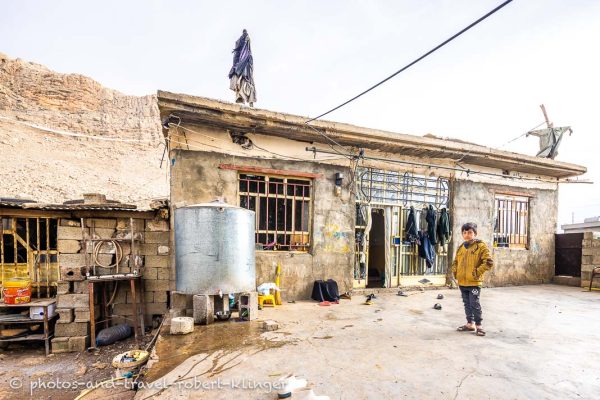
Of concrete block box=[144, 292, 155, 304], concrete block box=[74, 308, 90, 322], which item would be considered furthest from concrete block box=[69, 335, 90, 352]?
concrete block box=[144, 292, 155, 304]

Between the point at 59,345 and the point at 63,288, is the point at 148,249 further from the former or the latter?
the point at 59,345

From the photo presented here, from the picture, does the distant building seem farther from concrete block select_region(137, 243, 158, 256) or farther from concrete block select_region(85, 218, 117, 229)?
concrete block select_region(85, 218, 117, 229)

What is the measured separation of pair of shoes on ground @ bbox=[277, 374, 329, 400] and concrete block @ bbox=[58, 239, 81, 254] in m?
5.28

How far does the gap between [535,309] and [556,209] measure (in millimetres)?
6035

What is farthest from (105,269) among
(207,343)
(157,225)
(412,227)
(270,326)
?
(412,227)

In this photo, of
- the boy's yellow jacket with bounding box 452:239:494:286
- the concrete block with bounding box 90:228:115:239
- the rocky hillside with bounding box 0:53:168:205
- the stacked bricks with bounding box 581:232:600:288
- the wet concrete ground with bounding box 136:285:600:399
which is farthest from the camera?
the rocky hillside with bounding box 0:53:168:205

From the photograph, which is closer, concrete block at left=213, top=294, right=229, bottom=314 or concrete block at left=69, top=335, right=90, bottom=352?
concrete block at left=213, top=294, right=229, bottom=314

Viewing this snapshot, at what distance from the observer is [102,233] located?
595cm

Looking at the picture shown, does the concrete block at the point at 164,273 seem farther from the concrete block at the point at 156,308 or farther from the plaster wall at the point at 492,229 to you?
the plaster wall at the point at 492,229

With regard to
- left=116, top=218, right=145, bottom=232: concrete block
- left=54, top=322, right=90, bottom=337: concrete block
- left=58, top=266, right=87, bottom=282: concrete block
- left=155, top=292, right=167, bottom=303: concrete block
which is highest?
left=116, top=218, right=145, bottom=232: concrete block

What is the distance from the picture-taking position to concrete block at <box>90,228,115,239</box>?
231 inches

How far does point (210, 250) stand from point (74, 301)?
Result: 11.7 ft

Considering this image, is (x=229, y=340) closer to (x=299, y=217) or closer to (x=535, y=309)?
(x=299, y=217)

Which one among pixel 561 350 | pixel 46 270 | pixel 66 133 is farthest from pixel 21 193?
pixel 561 350
